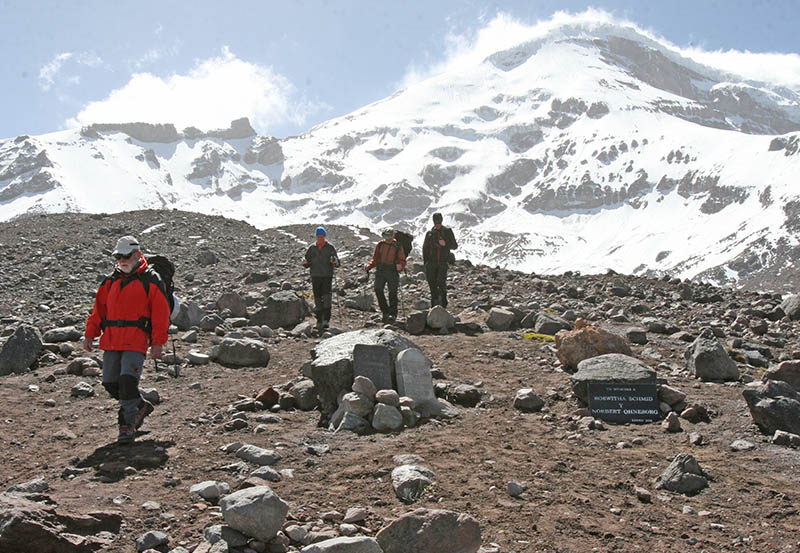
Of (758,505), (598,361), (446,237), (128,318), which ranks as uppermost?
(446,237)

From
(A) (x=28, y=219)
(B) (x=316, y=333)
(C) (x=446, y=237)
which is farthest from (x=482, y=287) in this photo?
(A) (x=28, y=219)

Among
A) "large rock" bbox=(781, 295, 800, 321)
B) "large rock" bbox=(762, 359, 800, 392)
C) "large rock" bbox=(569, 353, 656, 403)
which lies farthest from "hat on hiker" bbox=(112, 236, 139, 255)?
"large rock" bbox=(781, 295, 800, 321)

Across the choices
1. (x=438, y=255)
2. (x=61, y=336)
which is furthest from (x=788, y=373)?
(x=61, y=336)

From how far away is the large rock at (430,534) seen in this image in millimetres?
4215

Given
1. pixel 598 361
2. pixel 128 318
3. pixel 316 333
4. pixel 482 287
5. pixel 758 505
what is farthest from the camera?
pixel 482 287

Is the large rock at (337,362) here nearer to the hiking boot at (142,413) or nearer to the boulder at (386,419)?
the boulder at (386,419)

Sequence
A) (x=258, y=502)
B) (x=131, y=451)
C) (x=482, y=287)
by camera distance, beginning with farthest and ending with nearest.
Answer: (x=482, y=287) < (x=131, y=451) < (x=258, y=502)

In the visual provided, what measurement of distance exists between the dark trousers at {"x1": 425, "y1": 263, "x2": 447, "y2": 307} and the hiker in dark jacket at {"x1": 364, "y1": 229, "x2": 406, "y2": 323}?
2.39 feet

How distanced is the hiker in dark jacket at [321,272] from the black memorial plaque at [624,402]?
6988mm

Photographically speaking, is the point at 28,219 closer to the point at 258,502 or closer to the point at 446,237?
the point at 446,237

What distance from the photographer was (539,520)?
16.1 ft

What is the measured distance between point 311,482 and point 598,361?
431 centimetres

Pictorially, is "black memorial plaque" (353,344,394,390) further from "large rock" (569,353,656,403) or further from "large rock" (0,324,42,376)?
"large rock" (0,324,42,376)

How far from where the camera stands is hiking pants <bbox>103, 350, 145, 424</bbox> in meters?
6.78
